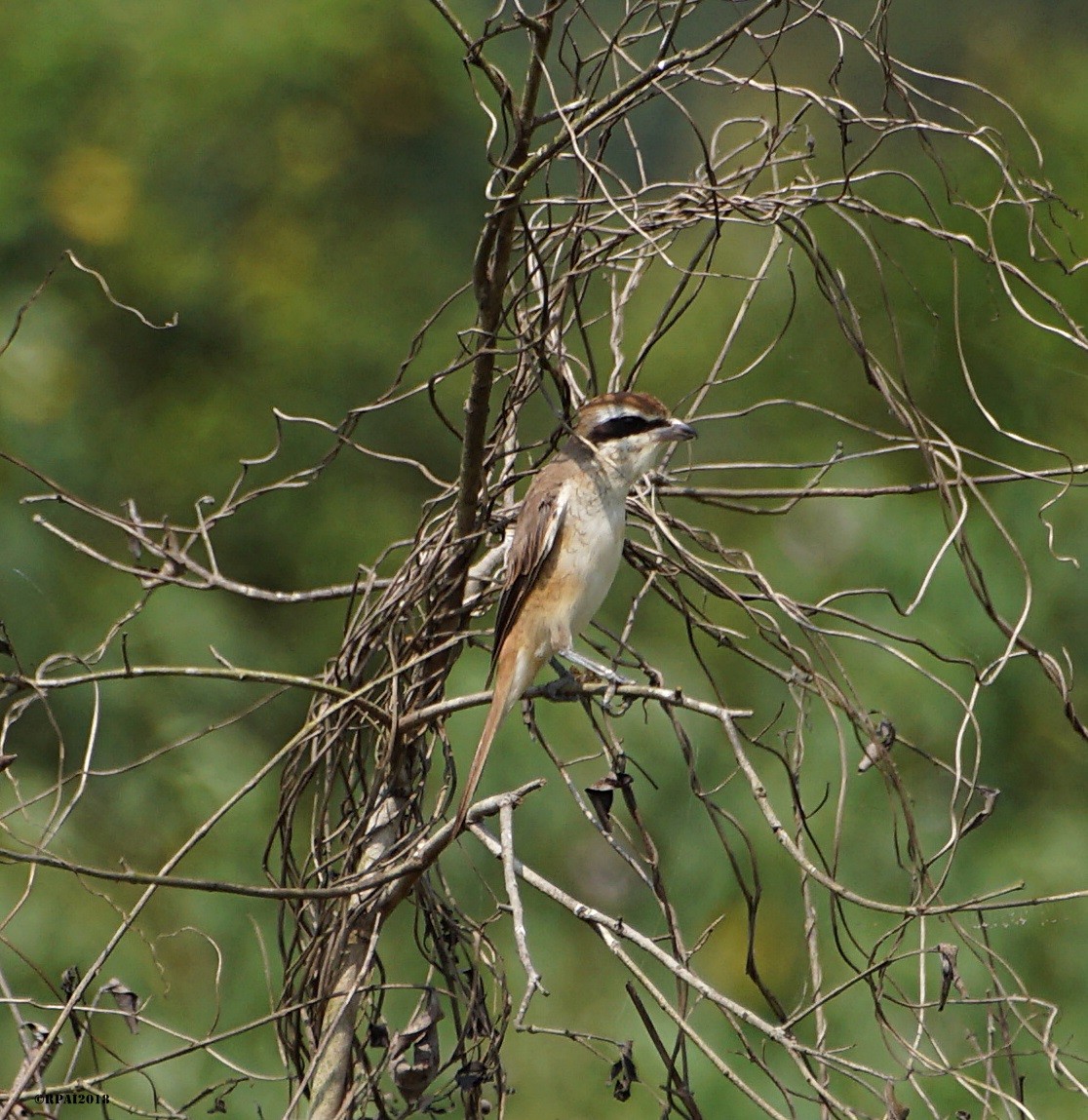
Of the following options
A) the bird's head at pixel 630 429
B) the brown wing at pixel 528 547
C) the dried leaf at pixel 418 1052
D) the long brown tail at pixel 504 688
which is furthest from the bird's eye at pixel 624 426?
the dried leaf at pixel 418 1052

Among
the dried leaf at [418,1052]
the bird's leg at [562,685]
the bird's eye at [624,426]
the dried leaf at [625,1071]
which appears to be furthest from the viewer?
the bird's eye at [624,426]

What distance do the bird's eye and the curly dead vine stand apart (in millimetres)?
74

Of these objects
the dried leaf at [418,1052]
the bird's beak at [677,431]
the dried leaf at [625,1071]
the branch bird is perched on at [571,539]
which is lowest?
the dried leaf at [418,1052]

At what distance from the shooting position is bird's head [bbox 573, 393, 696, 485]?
115 inches

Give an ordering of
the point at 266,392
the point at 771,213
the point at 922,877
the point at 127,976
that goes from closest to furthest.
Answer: the point at 922,877
the point at 771,213
the point at 127,976
the point at 266,392

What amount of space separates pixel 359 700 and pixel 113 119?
3380 mm

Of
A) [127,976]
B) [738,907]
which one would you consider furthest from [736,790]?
[127,976]

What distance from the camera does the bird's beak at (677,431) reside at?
116 inches

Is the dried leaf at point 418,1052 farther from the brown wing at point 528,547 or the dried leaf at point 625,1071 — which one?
the brown wing at point 528,547

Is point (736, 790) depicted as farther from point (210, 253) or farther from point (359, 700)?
point (210, 253)

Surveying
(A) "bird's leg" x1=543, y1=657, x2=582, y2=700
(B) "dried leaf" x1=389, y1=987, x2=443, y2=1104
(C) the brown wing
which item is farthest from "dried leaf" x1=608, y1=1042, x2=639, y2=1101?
(C) the brown wing

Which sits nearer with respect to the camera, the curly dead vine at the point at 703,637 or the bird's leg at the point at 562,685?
the curly dead vine at the point at 703,637

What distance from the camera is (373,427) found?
4.80m

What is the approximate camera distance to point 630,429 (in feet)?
9.78
